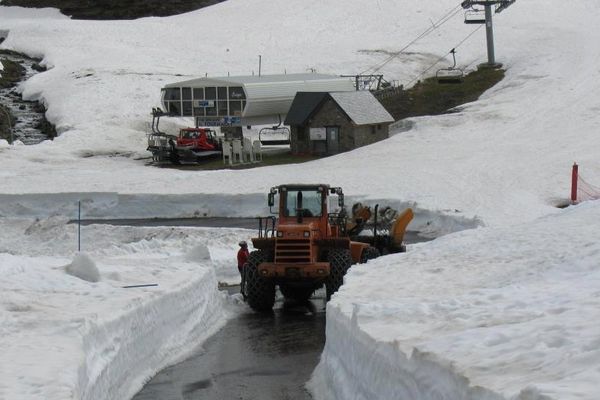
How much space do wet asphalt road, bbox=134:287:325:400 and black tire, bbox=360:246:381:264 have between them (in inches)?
50.3

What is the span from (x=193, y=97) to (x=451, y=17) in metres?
35.8

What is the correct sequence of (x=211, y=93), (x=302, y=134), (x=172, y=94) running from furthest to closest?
(x=172, y=94) < (x=211, y=93) < (x=302, y=134)

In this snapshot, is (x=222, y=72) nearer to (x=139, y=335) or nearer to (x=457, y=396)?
(x=139, y=335)

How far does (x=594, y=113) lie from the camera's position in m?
55.8

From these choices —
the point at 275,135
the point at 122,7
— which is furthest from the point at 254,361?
the point at 122,7

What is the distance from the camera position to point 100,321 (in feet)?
45.5

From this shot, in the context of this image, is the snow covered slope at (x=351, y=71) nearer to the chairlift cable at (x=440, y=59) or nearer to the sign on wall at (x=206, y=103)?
the chairlift cable at (x=440, y=59)

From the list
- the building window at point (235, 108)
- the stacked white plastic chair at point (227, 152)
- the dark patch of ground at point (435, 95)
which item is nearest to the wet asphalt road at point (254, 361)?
the stacked white plastic chair at point (227, 152)

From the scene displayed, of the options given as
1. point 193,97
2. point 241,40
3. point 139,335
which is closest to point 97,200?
point 193,97

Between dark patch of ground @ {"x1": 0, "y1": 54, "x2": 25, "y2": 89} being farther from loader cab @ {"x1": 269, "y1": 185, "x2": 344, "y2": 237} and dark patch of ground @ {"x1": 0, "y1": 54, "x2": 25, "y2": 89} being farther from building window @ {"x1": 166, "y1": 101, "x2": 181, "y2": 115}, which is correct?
loader cab @ {"x1": 269, "y1": 185, "x2": 344, "y2": 237}

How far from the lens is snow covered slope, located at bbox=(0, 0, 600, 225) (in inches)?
1683

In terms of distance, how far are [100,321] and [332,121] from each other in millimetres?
39978

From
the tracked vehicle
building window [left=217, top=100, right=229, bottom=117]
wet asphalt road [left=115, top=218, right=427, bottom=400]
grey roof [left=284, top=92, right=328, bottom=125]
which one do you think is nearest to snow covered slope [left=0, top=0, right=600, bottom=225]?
grey roof [left=284, top=92, right=328, bottom=125]

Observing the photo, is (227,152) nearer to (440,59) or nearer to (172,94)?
(172,94)
